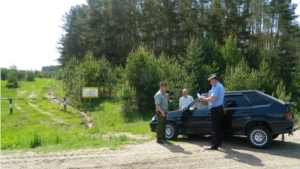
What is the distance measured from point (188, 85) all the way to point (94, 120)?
8139mm

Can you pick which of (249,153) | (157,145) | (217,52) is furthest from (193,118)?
(217,52)

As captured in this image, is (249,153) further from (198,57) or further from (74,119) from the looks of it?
(198,57)

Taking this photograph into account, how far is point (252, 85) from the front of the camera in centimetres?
1994

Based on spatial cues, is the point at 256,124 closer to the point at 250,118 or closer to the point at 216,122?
the point at 250,118

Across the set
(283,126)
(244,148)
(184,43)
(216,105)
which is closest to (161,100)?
(216,105)

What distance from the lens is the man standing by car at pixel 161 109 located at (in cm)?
834

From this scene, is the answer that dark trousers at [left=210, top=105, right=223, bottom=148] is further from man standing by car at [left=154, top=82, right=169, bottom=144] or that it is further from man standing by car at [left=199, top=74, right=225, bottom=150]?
man standing by car at [left=154, top=82, right=169, bottom=144]

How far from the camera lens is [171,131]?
30.5 ft

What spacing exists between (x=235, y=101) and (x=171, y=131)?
250 centimetres

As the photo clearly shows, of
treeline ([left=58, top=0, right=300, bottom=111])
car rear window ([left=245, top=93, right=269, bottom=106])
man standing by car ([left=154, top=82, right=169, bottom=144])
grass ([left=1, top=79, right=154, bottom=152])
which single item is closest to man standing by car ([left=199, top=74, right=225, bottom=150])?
car rear window ([left=245, top=93, right=269, bottom=106])

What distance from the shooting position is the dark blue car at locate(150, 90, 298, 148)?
24.6ft

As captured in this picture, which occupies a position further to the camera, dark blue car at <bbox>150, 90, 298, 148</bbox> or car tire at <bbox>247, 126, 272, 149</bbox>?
car tire at <bbox>247, 126, 272, 149</bbox>

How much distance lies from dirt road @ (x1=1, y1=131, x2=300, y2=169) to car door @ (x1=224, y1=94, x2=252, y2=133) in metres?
0.63

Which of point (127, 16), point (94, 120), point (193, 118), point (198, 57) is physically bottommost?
point (94, 120)
